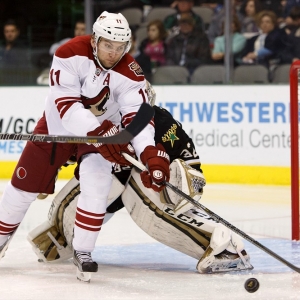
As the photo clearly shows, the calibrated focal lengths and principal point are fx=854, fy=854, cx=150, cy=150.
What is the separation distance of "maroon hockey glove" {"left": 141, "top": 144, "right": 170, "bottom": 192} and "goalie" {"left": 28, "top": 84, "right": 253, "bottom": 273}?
0.64ft

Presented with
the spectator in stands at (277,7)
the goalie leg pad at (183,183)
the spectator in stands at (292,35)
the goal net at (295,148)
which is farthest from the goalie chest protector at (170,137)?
the spectator in stands at (277,7)

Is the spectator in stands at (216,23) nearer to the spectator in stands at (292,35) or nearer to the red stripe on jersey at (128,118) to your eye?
the spectator in stands at (292,35)

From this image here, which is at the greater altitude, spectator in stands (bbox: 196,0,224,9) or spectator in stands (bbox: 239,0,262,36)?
spectator in stands (bbox: 196,0,224,9)

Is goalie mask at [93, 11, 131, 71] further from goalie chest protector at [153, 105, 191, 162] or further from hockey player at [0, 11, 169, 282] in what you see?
goalie chest protector at [153, 105, 191, 162]

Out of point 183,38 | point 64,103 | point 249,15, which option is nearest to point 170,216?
point 64,103

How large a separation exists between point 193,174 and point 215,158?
2.85 metres

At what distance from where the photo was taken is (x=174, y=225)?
11.3ft

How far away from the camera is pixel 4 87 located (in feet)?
22.4

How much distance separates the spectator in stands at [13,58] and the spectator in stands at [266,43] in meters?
1.81

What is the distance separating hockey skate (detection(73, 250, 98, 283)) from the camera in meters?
3.15

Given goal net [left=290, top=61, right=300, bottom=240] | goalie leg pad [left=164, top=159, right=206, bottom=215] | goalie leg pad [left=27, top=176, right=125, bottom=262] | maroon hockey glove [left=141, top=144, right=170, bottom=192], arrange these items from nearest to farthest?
maroon hockey glove [left=141, top=144, right=170, bottom=192] < goalie leg pad [left=164, top=159, right=206, bottom=215] < goalie leg pad [left=27, top=176, right=125, bottom=262] < goal net [left=290, top=61, right=300, bottom=240]

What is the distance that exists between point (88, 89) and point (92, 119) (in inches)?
6.3

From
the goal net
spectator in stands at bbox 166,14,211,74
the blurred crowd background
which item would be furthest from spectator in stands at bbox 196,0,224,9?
the goal net

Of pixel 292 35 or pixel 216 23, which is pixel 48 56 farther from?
pixel 292 35
